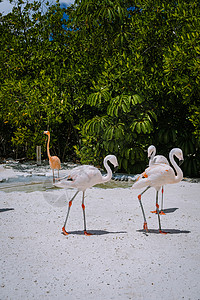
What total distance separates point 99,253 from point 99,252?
0.08ft

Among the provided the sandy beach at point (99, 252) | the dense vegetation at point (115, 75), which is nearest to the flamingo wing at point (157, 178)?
the sandy beach at point (99, 252)

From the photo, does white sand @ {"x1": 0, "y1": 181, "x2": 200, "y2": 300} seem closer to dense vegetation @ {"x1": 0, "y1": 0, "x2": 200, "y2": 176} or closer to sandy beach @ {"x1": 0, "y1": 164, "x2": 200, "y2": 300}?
sandy beach @ {"x1": 0, "y1": 164, "x2": 200, "y2": 300}

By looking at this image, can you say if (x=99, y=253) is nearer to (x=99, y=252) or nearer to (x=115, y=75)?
(x=99, y=252)

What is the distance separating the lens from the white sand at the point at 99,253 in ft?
8.05

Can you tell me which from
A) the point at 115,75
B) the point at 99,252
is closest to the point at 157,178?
the point at 99,252

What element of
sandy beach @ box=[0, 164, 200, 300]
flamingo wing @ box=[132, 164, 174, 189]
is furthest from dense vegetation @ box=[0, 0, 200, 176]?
flamingo wing @ box=[132, 164, 174, 189]

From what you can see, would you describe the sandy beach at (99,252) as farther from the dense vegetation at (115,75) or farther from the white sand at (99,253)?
the dense vegetation at (115,75)

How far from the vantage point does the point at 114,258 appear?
3020mm

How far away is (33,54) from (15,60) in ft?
2.16

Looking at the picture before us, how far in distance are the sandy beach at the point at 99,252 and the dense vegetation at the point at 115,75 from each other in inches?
105

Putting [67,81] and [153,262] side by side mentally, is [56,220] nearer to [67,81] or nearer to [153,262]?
[153,262]

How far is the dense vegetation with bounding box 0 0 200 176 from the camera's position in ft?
22.8

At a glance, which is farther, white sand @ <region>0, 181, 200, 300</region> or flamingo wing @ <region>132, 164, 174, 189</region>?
flamingo wing @ <region>132, 164, 174, 189</region>

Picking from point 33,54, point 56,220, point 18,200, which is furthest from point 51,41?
point 56,220
